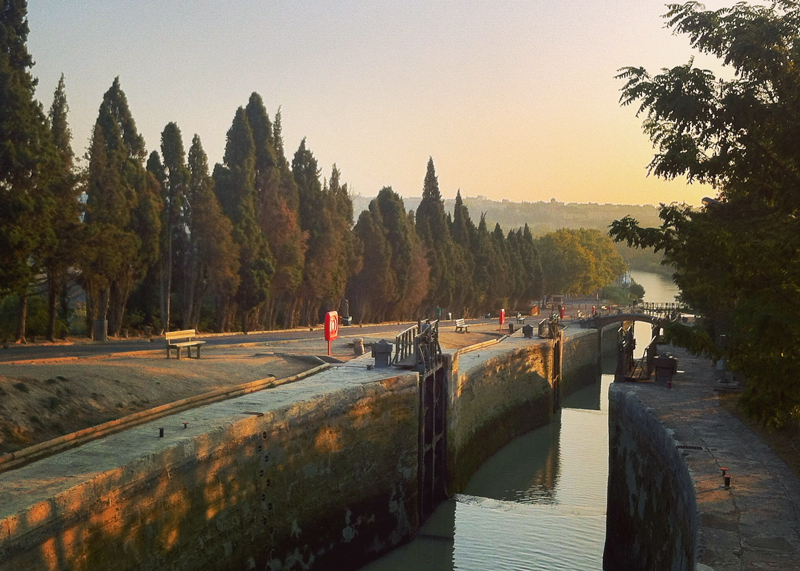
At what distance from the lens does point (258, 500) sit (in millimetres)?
16297

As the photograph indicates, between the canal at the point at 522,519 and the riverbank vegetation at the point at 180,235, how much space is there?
14.9 metres

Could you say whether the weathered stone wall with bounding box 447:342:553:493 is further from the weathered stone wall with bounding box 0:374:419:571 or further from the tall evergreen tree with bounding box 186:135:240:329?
the tall evergreen tree with bounding box 186:135:240:329

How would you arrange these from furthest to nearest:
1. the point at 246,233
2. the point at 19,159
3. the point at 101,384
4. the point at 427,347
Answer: the point at 246,233, the point at 19,159, the point at 427,347, the point at 101,384

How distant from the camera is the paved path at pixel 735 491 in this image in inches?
476

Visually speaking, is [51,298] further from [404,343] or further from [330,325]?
[404,343]

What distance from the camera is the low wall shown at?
50.3ft

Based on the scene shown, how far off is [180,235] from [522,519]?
84.6ft

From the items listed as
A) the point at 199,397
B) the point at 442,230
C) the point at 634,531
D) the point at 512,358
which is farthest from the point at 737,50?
the point at 442,230

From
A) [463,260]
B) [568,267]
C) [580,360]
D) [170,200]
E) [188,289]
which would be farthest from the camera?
[568,267]

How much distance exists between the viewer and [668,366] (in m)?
28.1

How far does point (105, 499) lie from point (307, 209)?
152 ft

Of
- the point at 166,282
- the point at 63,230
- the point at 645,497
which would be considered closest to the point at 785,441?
the point at 645,497

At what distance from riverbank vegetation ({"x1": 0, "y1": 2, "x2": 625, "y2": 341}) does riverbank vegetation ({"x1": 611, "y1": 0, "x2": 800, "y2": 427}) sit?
62.2ft

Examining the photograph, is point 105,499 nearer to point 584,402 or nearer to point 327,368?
point 327,368
